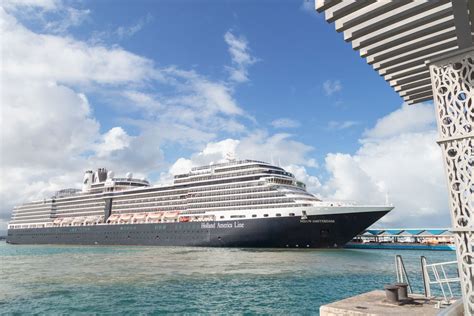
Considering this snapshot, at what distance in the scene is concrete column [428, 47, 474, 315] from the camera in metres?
3.73

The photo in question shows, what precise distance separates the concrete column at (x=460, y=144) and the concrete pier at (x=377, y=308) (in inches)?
122

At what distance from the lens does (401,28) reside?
478 centimetres

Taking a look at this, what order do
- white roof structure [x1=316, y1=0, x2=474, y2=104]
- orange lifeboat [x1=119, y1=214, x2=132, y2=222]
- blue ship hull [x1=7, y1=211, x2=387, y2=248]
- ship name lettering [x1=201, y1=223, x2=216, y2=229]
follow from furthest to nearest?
1. orange lifeboat [x1=119, y1=214, x2=132, y2=222]
2. ship name lettering [x1=201, y1=223, x2=216, y2=229]
3. blue ship hull [x1=7, y1=211, x2=387, y2=248]
4. white roof structure [x1=316, y1=0, x2=474, y2=104]

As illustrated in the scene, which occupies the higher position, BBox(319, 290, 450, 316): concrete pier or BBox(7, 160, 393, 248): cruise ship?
BBox(7, 160, 393, 248): cruise ship

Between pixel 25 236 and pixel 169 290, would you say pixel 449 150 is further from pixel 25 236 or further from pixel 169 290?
pixel 25 236

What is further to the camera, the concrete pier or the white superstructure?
the white superstructure

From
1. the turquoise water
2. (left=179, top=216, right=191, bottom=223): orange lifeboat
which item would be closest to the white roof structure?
the turquoise water

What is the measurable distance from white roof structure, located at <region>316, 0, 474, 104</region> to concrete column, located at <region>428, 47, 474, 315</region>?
0.99 ft

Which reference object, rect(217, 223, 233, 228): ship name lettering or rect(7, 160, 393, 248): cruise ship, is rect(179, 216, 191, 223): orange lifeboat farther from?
rect(217, 223, 233, 228): ship name lettering

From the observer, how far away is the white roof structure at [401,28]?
4266 mm

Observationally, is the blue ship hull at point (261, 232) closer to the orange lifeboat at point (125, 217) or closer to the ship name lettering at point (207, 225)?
the ship name lettering at point (207, 225)

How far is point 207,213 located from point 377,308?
47.5 metres

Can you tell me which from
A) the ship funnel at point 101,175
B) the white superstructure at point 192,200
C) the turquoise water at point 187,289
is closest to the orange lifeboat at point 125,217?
the white superstructure at point 192,200

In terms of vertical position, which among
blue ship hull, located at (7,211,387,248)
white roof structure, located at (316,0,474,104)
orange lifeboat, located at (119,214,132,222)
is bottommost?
blue ship hull, located at (7,211,387,248)
